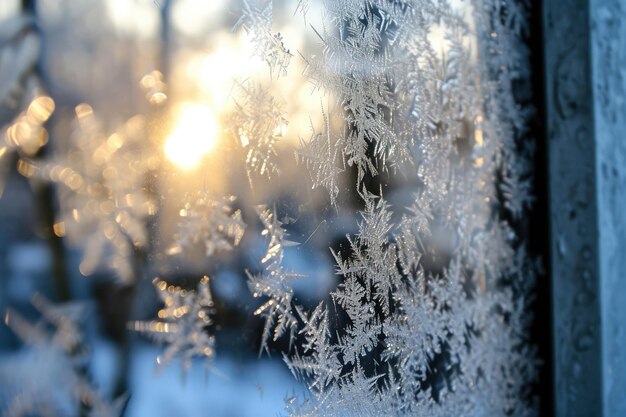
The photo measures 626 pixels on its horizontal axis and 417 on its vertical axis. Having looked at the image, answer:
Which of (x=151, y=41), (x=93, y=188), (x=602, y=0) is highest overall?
(x=602, y=0)

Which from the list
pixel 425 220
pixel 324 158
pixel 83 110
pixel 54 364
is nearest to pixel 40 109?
pixel 83 110

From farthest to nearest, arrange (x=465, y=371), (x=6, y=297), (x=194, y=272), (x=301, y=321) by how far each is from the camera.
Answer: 1. (x=465, y=371)
2. (x=301, y=321)
3. (x=194, y=272)
4. (x=6, y=297)

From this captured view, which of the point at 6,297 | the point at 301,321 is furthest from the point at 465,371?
the point at 6,297

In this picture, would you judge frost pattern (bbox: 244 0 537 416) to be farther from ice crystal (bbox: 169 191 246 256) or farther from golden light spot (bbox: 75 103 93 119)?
golden light spot (bbox: 75 103 93 119)

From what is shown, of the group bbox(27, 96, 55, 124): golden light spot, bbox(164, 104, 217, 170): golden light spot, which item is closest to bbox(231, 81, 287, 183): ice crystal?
bbox(164, 104, 217, 170): golden light spot

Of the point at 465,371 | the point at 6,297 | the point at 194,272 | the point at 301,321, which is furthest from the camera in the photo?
the point at 465,371

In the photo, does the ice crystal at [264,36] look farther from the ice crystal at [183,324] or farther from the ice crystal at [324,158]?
the ice crystal at [183,324]

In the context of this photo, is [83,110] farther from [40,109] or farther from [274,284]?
[274,284]

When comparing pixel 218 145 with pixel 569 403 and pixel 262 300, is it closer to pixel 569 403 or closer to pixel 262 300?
Answer: pixel 262 300
